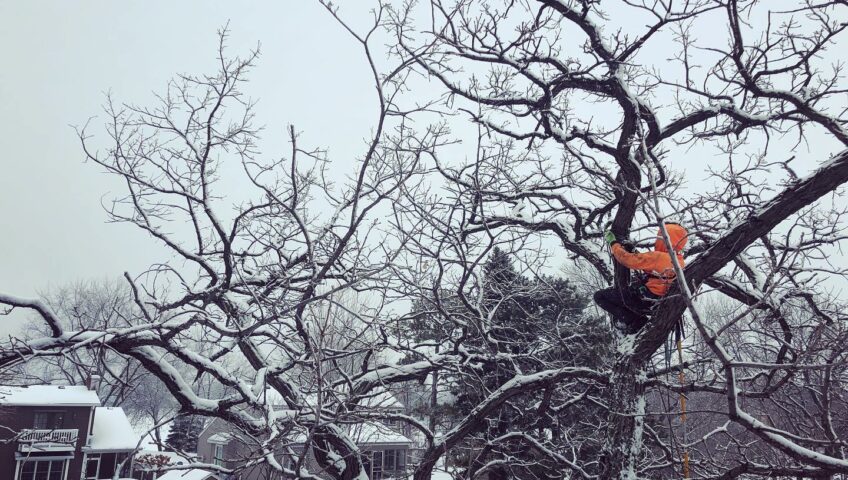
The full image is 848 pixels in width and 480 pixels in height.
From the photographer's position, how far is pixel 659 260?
175 inches

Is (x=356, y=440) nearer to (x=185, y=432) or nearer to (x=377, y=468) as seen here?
(x=377, y=468)

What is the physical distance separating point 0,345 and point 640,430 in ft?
16.5

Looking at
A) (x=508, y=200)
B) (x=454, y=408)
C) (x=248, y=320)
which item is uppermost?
(x=508, y=200)

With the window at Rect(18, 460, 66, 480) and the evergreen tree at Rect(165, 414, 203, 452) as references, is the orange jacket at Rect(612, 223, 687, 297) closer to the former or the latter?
the evergreen tree at Rect(165, 414, 203, 452)

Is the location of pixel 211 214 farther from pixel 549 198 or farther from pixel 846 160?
pixel 846 160

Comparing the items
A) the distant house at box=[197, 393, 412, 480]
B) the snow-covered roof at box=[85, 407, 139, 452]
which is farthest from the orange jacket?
the snow-covered roof at box=[85, 407, 139, 452]

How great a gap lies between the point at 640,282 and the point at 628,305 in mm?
235

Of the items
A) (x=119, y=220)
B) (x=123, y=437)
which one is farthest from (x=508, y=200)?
(x=123, y=437)

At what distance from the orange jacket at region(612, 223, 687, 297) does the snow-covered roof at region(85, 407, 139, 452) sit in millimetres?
25906

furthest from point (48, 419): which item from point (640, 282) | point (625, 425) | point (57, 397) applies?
point (640, 282)

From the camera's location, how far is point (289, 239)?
23.4ft

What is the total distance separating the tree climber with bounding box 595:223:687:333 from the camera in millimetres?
4418

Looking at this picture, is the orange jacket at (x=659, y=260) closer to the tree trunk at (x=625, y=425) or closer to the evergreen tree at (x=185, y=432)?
the tree trunk at (x=625, y=425)

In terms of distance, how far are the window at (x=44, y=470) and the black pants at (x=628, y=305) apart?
90.1 ft
